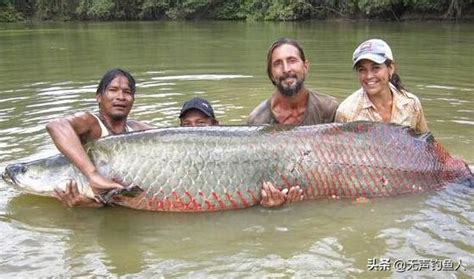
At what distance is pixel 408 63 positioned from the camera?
38.6 ft

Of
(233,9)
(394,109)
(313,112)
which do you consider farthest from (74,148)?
(233,9)

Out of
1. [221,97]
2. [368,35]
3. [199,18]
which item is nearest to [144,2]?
[199,18]

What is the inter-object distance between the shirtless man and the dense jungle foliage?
86.5ft

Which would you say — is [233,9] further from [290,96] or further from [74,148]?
[74,148]

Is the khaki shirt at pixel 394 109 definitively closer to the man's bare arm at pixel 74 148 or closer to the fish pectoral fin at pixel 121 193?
the fish pectoral fin at pixel 121 193

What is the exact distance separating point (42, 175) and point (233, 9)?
39.7 m

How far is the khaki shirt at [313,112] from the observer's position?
4945 mm

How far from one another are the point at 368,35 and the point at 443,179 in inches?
689

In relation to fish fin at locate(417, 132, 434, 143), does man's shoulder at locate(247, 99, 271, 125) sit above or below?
above

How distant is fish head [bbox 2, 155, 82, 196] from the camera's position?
408 cm

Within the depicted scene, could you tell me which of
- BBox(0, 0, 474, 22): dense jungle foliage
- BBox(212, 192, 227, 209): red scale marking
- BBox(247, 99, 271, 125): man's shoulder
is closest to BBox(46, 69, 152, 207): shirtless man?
BBox(212, 192, 227, 209): red scale marking

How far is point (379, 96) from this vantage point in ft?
15.1

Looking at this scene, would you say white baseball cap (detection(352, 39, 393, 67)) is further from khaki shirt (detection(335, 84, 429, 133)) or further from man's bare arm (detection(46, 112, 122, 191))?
man's bare arm (detection(46, 112, 122, 191))

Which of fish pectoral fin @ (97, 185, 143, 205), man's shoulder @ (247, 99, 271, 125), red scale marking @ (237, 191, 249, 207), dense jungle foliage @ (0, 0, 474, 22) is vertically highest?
dense jungle foliage @ (0, 0, 474, 22)
